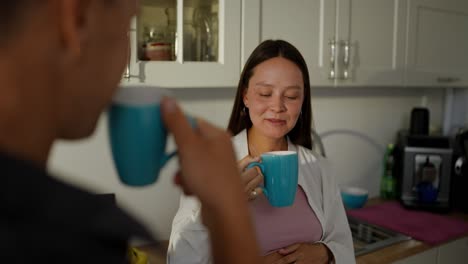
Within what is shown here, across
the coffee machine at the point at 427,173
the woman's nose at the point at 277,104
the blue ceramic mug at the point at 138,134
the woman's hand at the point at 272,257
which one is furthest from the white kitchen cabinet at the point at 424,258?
the blue ceramic mug at the point at 138,134

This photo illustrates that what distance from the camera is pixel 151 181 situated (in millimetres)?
500

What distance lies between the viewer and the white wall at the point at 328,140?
5.16ft

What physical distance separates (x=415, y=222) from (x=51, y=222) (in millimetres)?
2051

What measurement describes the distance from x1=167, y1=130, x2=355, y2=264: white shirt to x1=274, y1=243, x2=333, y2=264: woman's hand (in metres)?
0.03

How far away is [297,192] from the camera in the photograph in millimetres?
1354

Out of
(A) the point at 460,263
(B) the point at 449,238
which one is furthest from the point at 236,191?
(A) the point at 460,263

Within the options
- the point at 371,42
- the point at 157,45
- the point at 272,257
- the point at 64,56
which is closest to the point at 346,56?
the point at 371,42

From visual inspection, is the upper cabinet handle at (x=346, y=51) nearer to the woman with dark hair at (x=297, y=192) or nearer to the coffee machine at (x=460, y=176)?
the woman with dark hair at (x=297, y=192)

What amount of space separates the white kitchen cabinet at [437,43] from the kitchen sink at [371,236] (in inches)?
27.8

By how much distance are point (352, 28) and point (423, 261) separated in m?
1.00

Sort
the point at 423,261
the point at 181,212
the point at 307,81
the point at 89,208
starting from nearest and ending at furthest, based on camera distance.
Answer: the point at 89,208 → the point at 181,212 → the point at 307,81 → the point at 423,261

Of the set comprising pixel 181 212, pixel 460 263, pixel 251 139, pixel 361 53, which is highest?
pixel 361 53

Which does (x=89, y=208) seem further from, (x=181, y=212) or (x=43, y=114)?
(x=181, y=212)

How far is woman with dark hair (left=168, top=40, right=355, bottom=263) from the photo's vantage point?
122 cm
